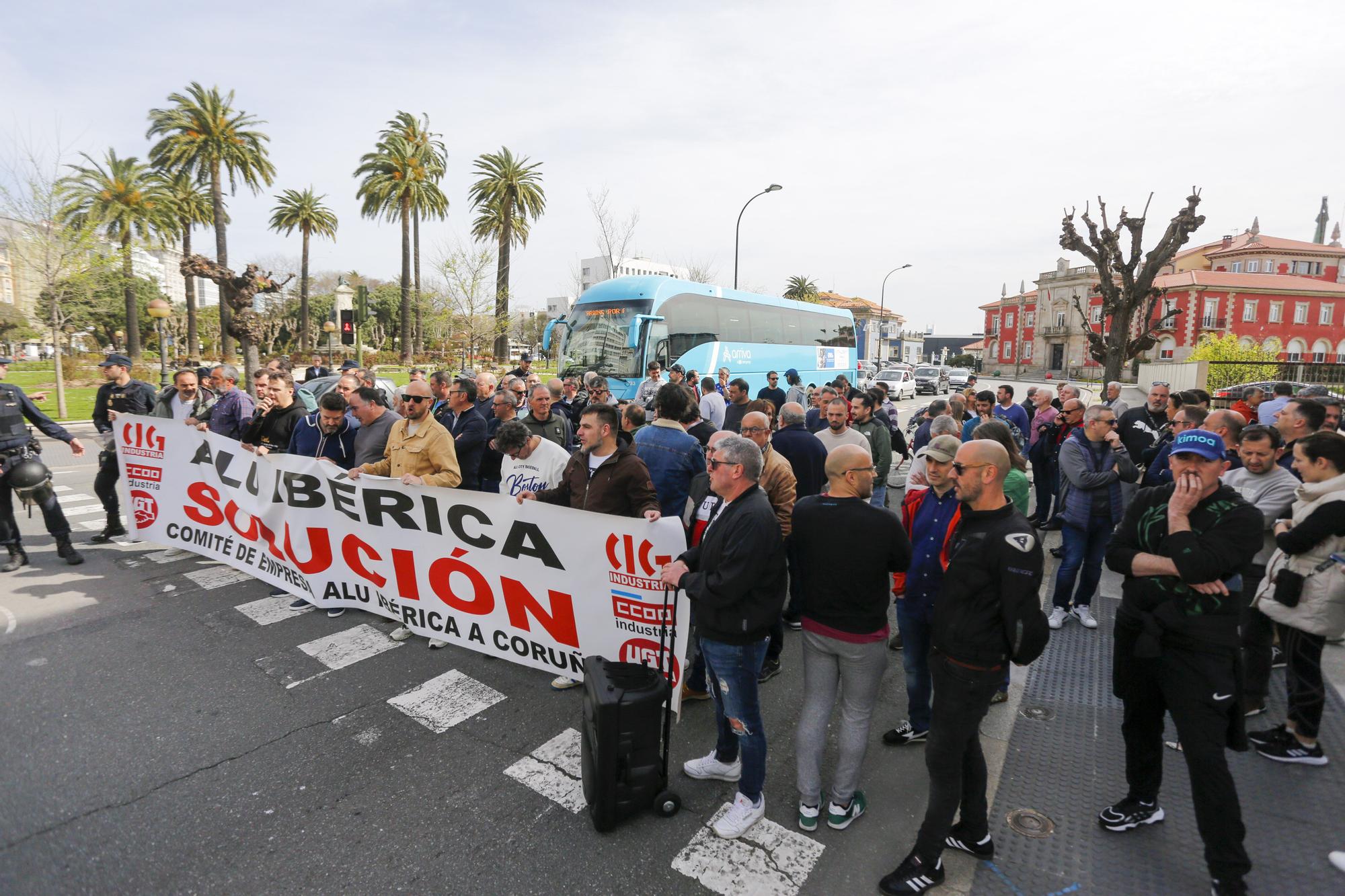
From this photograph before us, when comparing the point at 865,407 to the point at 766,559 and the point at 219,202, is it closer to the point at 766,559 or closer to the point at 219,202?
the point at 766,559

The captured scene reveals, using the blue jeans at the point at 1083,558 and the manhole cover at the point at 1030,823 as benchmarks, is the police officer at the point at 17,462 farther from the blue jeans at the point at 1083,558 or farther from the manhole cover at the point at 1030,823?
the blue jeans at the point at 1083,558

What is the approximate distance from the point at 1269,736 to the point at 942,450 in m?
2.47

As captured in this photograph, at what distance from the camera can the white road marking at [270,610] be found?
5.47 metres

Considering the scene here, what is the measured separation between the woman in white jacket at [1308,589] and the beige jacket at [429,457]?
523 centimetres

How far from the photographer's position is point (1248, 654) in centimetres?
404

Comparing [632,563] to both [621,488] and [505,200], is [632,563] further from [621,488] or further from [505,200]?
[505,200]

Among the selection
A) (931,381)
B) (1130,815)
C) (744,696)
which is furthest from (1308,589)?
(931,381)

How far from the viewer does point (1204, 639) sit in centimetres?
274

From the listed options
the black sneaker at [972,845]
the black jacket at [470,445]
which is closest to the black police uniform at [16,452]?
the black jacket at [470,445]

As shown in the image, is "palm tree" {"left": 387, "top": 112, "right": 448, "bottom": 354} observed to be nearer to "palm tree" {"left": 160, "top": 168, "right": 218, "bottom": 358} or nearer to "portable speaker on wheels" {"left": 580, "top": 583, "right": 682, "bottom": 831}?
"palm tree" {"left": 160, "top": 168, "right": 218, "bottom": 358}

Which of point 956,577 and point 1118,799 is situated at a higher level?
point 956,577

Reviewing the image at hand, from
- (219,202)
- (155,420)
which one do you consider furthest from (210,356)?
(155,420)

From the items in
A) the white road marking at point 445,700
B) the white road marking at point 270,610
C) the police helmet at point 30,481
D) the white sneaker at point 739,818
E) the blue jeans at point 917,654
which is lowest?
the white road marking at point 445,700

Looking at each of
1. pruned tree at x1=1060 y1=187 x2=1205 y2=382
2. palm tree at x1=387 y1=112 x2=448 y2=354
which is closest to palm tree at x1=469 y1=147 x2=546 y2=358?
palm tree at x1=387 y1=112 x2=448 y2=354
